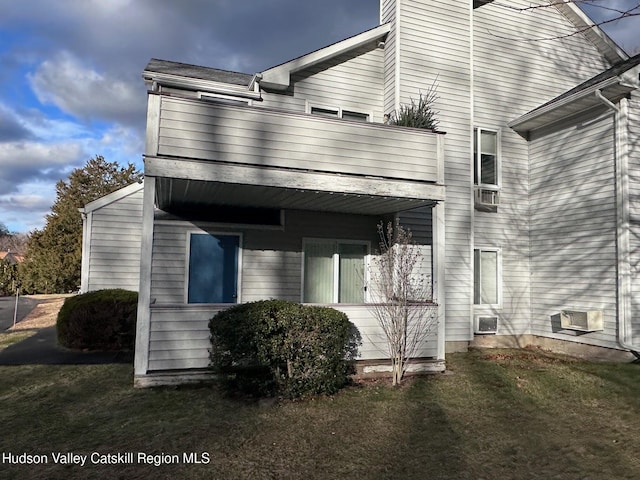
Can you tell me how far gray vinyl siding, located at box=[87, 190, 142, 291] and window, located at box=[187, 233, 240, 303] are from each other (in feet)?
7.83

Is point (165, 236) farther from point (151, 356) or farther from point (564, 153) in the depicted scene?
point (564, 153)

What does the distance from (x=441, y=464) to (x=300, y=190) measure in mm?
4442

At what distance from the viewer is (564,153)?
1034 centimetres

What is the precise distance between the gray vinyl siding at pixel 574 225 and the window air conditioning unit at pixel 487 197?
1037 millimetres

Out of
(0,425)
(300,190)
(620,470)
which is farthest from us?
(300,190)

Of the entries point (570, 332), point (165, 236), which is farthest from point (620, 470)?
point (165, 236)

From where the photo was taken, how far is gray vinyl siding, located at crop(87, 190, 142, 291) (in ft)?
35.3

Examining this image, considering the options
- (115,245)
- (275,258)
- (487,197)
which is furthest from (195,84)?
(487,197)

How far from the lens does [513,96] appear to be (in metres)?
11.4

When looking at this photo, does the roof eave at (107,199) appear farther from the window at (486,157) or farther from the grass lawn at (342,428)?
the window at (486,157)

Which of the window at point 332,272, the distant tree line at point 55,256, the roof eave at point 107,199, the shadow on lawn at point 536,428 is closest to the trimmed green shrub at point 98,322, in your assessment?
the roof eave at point 107,199

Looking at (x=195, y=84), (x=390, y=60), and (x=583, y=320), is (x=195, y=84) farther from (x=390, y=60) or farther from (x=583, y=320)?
(x=583, y=320)

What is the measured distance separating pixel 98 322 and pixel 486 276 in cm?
885

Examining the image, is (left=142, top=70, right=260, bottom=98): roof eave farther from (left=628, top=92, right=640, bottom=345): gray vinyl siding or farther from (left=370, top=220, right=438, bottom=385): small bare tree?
(left=628, top=92, right=640, bottom=345): gray vinyl siding
